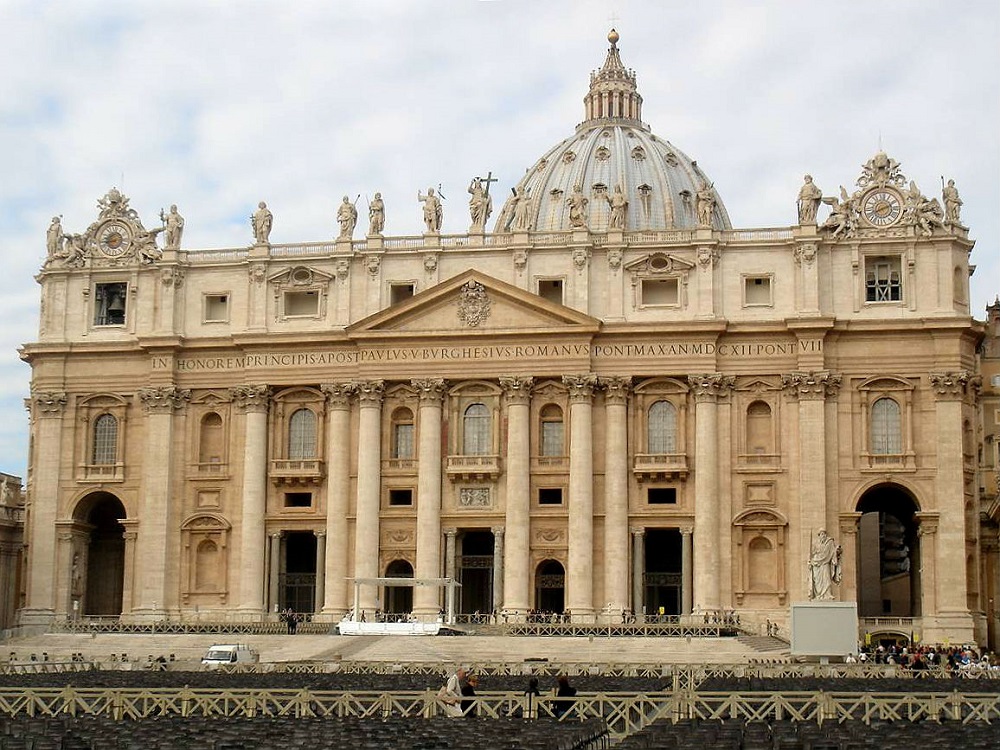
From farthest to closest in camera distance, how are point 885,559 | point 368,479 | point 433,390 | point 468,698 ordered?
point 885,559, point 368,479, point 433,390, point 468,698

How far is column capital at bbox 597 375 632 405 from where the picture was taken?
8306cm

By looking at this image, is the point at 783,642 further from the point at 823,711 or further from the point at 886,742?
the point at 886,742

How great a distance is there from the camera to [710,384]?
82.3 metres

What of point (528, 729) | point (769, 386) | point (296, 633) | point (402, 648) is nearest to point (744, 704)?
point (528, 729)

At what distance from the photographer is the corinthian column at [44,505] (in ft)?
284

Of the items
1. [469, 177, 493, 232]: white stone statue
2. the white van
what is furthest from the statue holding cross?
the white van

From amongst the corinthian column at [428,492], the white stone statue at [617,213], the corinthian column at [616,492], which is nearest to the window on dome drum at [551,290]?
the white stone statue at [617,213]

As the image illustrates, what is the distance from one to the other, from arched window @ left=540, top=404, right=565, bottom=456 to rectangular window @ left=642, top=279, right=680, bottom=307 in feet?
23.9

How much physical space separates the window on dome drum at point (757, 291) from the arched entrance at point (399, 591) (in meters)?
22.3

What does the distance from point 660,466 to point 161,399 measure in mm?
26908

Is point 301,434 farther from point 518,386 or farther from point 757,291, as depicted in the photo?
point 757,291

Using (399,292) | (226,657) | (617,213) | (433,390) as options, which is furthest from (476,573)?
(226,657)

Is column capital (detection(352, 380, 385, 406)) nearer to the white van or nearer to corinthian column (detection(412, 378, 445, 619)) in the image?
corinthian column (detection(412, 378, 445, 619))

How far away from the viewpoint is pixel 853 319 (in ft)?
270
